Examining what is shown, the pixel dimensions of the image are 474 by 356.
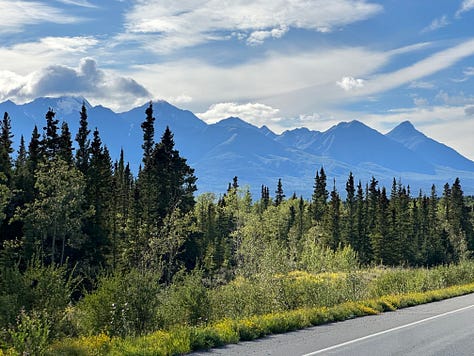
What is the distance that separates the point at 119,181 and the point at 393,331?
65.5 metres

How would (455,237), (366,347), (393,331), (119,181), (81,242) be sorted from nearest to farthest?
(366,347) < (393,331) < (81,242) < (119,181) < (455,237)

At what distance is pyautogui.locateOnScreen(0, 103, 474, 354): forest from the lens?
1191 cm

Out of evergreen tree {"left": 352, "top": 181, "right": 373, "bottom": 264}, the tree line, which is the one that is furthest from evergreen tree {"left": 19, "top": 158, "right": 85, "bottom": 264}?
evergreen tree {"left": 352, "top": 181, "right": 373, "bottom": 264}

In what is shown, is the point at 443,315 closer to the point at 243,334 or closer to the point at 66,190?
the point at 243,334

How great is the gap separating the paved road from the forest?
2.70 m

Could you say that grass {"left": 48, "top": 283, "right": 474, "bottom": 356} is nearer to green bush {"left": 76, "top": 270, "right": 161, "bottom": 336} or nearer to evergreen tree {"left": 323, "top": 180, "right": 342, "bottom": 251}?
green bush {"left": 76, "top": 270, "right": 161, "bottom": 336}

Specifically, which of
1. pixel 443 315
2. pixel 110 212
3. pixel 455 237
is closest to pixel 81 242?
pixel 110 212

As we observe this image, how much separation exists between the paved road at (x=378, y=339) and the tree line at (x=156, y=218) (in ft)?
13.0

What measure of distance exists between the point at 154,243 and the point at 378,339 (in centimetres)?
2414

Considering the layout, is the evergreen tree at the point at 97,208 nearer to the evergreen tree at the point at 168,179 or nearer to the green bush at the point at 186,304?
the evergreen tree at the point at 168,179

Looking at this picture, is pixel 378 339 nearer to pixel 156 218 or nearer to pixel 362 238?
pixel 156 218

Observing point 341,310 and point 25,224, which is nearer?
point 341,310

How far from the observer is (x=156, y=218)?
52250mm

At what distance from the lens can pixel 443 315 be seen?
16.4m
